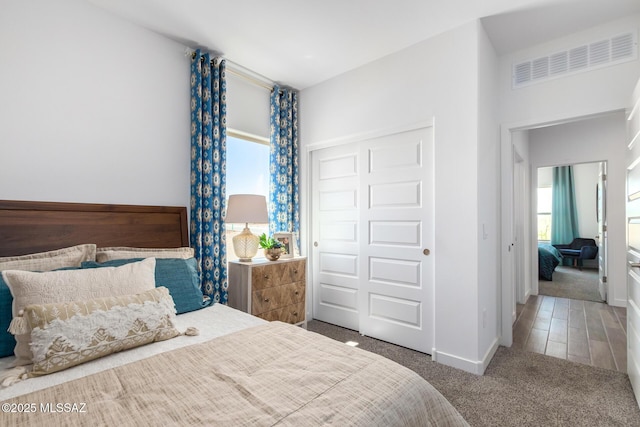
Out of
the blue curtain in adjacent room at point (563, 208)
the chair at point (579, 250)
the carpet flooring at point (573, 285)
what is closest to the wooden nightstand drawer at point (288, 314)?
the carpet flooring at point (573, 285)

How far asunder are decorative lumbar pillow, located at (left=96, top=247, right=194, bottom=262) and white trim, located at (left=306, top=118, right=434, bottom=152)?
6.17ft

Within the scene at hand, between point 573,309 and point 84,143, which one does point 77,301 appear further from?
point 573,309

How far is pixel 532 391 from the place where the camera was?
6.80 feet

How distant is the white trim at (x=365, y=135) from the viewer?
265 cm

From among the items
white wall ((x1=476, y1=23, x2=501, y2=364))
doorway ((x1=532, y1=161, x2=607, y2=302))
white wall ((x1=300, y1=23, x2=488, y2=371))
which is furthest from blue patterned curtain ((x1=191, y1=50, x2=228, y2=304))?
doorway ((x1=532, y1=161, x2=607, y2=302))

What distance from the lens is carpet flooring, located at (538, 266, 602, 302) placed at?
4564 millimetres

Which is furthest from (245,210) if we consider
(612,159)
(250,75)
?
(612,159)

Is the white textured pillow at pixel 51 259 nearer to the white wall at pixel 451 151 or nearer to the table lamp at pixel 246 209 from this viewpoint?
the table lamp at pixel 246 209

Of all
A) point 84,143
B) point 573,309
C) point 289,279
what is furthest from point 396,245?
point 573,309

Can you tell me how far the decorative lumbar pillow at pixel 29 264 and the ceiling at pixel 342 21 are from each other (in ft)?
5.79

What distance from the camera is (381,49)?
9.06ft

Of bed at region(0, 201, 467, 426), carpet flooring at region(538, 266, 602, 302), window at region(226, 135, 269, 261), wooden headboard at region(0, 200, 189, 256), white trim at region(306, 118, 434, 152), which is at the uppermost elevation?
white trim at region(306, 118, 434, 152)

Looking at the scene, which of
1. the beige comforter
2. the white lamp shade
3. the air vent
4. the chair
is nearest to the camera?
the beige comforter

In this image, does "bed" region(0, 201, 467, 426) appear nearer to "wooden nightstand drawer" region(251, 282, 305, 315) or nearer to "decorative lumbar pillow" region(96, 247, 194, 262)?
"decorative lumbar pillow" region(96, 247, 194, 262)
